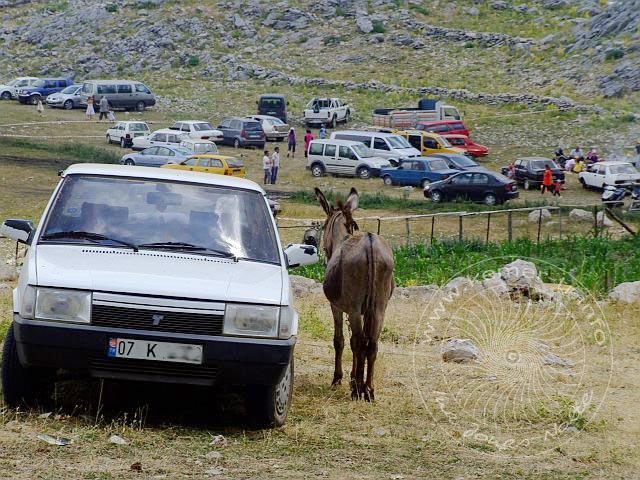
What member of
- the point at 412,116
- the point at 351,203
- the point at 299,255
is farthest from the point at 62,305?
the point at 412,116

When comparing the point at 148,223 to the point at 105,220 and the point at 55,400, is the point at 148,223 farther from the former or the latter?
the point at 55,400

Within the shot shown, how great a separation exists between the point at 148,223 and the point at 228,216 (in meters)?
0.61

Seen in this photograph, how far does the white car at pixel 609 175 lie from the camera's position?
126 ft

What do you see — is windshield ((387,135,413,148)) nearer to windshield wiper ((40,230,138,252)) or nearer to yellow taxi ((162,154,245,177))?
yellow taxi ((162,154,245,177))

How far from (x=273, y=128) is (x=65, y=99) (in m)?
13.8

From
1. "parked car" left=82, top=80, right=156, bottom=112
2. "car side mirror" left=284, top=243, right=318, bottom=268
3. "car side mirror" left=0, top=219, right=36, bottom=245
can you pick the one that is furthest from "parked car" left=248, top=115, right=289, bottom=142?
"car side mirror" left=0, top=219, right=36, bottom=245

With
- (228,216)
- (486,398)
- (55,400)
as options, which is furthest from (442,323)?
(55,400)

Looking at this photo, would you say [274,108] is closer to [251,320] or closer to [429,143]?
[429,143]

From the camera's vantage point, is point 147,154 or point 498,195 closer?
point 498,195

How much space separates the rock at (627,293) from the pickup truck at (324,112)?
41.4m

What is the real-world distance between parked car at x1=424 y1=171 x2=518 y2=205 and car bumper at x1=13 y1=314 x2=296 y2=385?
97.4 feet

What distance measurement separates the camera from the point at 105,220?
762 centimetres

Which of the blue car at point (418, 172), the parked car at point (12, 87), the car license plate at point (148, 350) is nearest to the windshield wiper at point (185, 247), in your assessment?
the car license plate at point (148, 350)

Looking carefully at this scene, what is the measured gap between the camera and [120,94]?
2276 inches
